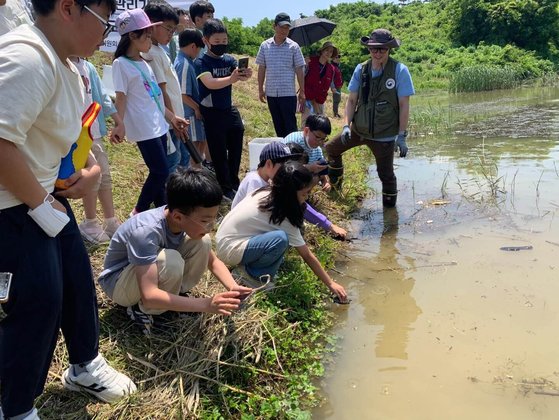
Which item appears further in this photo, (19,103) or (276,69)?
(276,69)

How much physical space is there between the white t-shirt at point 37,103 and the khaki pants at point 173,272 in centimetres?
77

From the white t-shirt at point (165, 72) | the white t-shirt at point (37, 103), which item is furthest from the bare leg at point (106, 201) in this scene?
the white t-shirt at point (37, 103)

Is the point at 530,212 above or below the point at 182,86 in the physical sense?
below

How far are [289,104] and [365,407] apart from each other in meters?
3.88

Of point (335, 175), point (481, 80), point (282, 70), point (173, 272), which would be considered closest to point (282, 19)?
point (282, 70)

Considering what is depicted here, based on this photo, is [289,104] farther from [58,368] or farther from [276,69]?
[58,368]

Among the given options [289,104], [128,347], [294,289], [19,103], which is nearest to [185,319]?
[128,347]

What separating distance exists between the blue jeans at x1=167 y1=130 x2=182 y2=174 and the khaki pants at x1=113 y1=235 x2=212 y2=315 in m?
1.37

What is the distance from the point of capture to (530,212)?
4910mm

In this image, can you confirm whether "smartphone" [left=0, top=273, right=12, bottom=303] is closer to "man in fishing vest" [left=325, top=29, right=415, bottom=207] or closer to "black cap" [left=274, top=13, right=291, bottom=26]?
"man in fishing vest" [left=325, top=29, right=415, bottom=207]

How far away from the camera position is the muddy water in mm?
2346

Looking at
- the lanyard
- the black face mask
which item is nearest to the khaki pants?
the lanyard

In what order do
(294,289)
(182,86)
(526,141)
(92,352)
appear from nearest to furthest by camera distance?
1. (92,352)
2. (294,289)
3. (182,86)
4. (526,141)

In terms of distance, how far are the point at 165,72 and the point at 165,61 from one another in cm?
9
